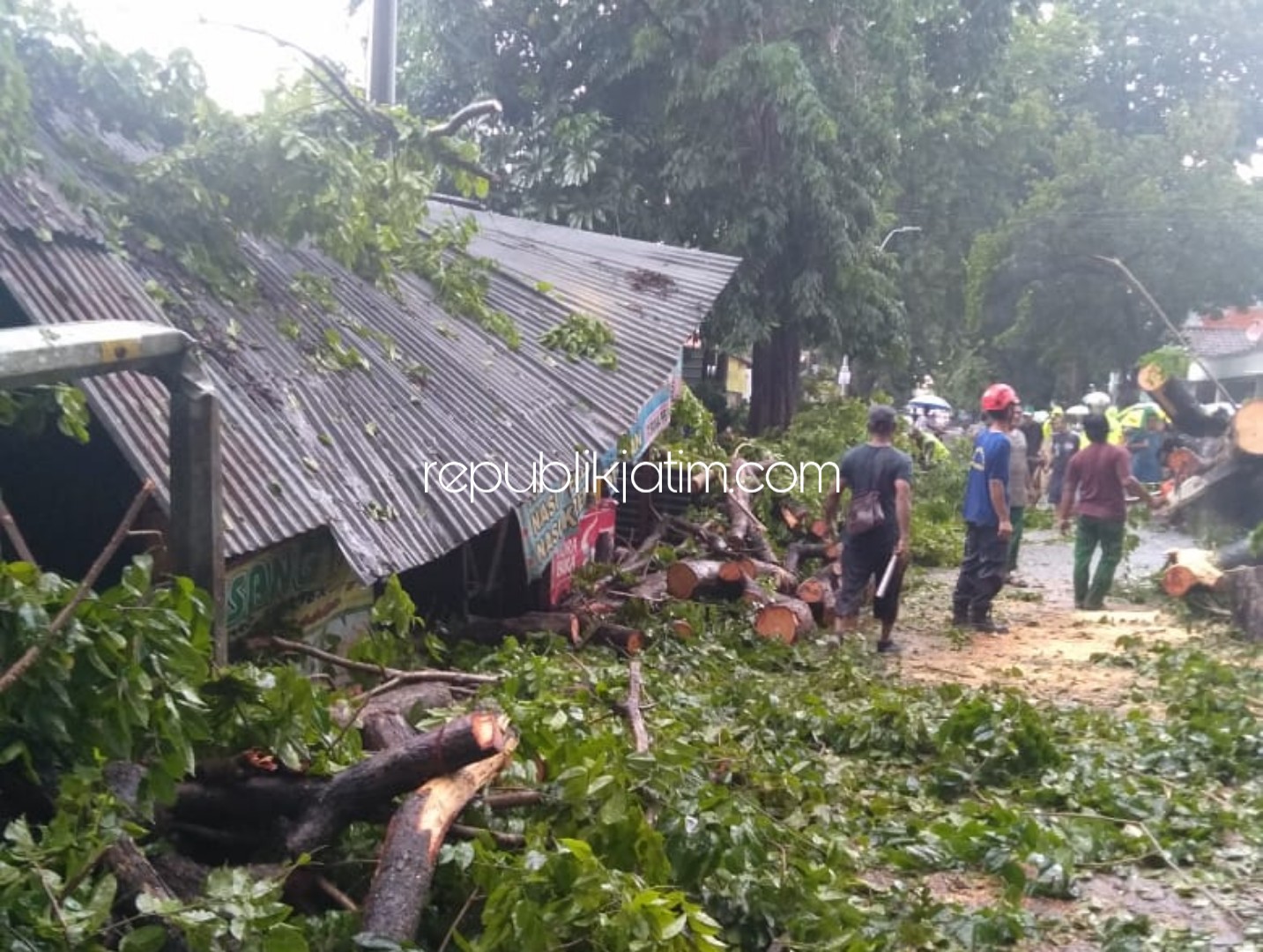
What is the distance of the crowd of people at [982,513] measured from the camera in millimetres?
8438

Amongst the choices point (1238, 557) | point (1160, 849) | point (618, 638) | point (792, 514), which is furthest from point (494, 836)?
point (792, 514)

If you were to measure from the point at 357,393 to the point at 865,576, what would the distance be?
428 cm

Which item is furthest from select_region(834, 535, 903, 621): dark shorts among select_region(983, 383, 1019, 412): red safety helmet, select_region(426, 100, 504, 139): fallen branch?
select_region(426, 100, 504, 139): fallen branch

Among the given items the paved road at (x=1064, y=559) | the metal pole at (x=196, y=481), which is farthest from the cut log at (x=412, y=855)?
the paved road at (x=1064, y=559)

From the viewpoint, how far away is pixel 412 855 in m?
3.03

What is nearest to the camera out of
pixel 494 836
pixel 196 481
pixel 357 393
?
pixel 494 836

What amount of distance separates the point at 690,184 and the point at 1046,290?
57.9 feet

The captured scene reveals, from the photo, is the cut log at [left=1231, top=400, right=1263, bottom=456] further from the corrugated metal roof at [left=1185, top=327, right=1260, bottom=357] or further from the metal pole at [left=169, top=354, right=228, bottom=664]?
the corrugated metal roof at [left=1185, top=327, right=1260, bottom=357]

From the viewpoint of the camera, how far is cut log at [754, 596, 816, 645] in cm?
852

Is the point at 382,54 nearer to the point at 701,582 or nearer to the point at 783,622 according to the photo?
the point at 701,582

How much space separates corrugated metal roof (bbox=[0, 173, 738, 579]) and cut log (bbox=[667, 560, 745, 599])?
1.56m

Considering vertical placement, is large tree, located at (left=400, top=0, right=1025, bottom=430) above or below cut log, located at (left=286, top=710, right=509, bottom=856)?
above

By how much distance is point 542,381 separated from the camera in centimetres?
754

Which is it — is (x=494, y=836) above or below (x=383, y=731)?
below
